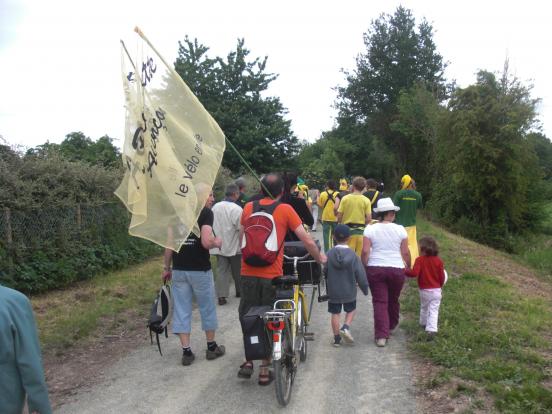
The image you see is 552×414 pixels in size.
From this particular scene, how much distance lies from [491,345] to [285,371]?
270 cm

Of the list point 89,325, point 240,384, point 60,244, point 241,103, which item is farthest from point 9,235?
point 241,103

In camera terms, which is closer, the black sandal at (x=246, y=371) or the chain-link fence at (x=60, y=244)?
the black sandal at (x=246, y=371)

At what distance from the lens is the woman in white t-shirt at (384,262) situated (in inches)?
249

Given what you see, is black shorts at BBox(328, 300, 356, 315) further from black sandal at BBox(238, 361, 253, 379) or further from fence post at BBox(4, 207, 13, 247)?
fence post at BBox(4, 207, 13, 247)

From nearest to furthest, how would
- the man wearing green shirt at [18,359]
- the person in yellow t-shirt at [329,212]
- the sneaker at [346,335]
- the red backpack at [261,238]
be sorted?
the man wearing green shirt at [18,359] → the red backpack at [261,238] → the sneaker at [346,335] → the person in yellow t-shirt at [329,212]

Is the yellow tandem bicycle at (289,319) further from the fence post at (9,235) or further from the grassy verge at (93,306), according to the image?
A: the fence post at (9,235)

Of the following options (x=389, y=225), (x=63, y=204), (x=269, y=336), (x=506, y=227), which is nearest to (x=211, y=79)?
(x=506, y=227)

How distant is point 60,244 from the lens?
969 cm

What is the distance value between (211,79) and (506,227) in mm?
15560

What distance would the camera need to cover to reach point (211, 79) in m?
26.1

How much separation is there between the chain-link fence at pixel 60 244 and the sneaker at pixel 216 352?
168 inches

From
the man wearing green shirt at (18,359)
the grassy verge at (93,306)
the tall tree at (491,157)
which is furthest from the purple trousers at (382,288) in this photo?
the tall tree at (491,157)

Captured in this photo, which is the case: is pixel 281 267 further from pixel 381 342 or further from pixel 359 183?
pixel 359 183

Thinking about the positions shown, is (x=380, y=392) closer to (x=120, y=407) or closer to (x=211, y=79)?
(x=120, y=407)
